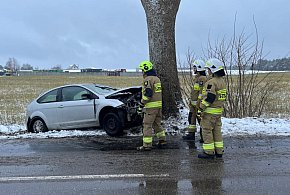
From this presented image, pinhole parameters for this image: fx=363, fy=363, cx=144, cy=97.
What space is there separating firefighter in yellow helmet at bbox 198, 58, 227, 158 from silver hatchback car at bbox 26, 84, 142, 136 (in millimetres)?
2942

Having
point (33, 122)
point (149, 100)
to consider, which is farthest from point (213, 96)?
point (33, 122)

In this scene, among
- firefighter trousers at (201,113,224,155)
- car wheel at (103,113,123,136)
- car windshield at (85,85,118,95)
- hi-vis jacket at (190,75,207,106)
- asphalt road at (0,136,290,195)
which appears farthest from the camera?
car windshield at (85,85,118,95)

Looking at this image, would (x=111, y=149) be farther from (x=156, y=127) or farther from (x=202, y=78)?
(x=202, y=78)

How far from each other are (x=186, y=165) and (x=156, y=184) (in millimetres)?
1169

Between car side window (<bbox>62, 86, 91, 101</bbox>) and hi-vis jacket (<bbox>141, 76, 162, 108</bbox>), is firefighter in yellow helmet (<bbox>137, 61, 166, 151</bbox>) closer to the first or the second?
hi-vis jacket (<bbox>141, 76, 162, 108</bbox>)

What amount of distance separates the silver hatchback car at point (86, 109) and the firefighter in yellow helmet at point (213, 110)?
2.94 metres

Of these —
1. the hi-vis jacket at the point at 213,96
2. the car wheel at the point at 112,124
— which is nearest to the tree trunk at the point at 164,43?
the car wheel at the point at 112,124

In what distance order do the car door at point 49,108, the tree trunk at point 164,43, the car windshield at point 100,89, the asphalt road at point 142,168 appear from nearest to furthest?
1. the asphalt road at point 142,168
2. the tree trunk at point 164,43
3. the car windshield at point 100,89
4. the car door at point 49,108

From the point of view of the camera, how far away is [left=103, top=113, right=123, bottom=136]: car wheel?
947cm

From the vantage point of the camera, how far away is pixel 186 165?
6453mm

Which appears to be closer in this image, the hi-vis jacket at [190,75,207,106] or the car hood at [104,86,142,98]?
the hi-vis jacket at [190,75,207,106]

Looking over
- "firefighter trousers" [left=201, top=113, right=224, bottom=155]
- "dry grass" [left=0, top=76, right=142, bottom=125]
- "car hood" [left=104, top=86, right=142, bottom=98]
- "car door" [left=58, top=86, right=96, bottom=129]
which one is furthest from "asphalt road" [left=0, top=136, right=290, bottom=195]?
"dry grass" [left=0, top=76, right=142, bottom=125]

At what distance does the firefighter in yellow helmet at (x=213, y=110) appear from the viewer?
22.4 ft

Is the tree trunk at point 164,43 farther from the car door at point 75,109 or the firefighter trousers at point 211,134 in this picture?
the firefighter trousers at point 211,134
